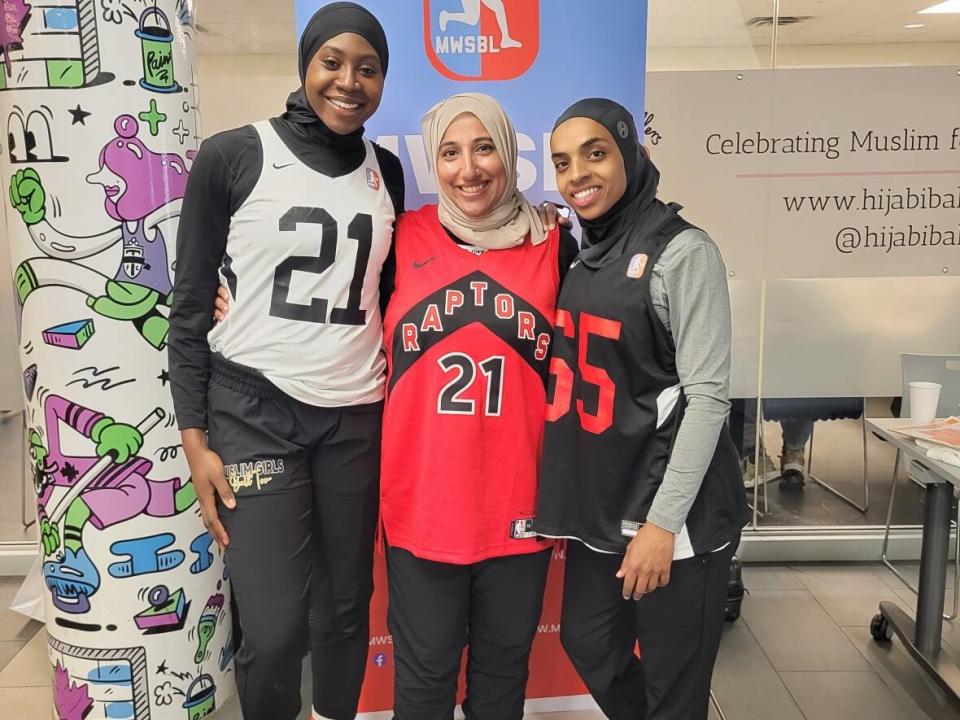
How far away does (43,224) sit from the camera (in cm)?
191

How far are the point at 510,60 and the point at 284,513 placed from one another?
1.32 meters

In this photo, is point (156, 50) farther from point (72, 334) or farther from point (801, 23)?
point (801, 23)

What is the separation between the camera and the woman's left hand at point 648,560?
140 cm

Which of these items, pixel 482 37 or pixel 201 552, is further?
pixel 201 552

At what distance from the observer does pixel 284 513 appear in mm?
1543

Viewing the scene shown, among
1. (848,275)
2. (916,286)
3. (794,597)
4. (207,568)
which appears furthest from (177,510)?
(916,286)

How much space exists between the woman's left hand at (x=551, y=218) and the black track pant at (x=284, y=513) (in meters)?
0.56

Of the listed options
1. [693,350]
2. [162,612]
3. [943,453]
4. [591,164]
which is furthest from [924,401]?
[162,612]

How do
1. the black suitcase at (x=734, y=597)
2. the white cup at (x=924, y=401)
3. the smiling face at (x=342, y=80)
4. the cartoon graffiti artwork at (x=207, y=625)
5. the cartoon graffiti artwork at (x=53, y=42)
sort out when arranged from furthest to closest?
the black suitcase at (x=734, y=597) < the white cup at (x=924, y=401) < the cartoon graffiti artwork at (x=207, y=625) < the cartoon graffiti artwork at (x=53, y=42) < the smiling face at (x=342, y=80)

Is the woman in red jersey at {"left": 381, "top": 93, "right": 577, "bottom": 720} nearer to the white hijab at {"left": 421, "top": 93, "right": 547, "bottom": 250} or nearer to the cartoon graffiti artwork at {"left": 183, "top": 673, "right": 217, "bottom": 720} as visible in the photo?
the white hijab at {"left": 421, "top": 93, "right": 547, "bottom": 250}

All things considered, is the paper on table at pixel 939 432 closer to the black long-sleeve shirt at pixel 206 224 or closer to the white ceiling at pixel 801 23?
the white ceiling at pixel 801 23

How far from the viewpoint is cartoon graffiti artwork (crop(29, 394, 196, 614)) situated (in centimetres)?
198

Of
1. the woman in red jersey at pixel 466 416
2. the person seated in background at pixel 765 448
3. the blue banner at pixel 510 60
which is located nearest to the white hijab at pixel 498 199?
the woman in red jersey at pixel 466 416

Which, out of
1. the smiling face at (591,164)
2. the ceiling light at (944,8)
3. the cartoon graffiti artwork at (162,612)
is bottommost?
the cartoon graffiti artwork at (162,612)
